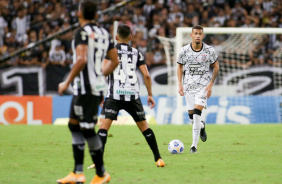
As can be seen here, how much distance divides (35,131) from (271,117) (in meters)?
8.33

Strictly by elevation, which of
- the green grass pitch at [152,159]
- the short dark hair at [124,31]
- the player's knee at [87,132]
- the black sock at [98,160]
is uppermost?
the short dark hair at [124,31]

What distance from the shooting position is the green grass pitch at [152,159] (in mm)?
6941

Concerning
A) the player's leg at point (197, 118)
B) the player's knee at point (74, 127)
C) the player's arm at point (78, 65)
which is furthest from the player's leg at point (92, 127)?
the player's leg at point (197, 118)

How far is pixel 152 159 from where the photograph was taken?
8969 millimetres

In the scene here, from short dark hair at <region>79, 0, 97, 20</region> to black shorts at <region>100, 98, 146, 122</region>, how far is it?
2.07 m

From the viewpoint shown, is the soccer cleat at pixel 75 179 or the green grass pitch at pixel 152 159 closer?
the soccer cleat at pixel 75 179

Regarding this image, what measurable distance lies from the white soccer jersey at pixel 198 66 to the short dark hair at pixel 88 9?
4.58m

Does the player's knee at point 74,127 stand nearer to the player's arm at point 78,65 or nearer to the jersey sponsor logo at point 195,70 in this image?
the player's arm at point 78,65

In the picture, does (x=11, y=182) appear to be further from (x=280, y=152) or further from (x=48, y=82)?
(x=48, y=82)

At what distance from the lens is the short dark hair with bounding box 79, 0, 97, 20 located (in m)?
6.07

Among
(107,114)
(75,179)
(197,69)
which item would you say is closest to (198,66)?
(197,69)

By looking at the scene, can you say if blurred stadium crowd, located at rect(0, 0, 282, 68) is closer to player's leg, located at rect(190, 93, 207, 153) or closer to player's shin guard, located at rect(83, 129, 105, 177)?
player's leg, located at rect(190, 93, 207, 153)

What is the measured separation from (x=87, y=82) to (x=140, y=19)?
17.2 metres

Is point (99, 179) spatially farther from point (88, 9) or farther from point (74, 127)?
point (88, 9)
